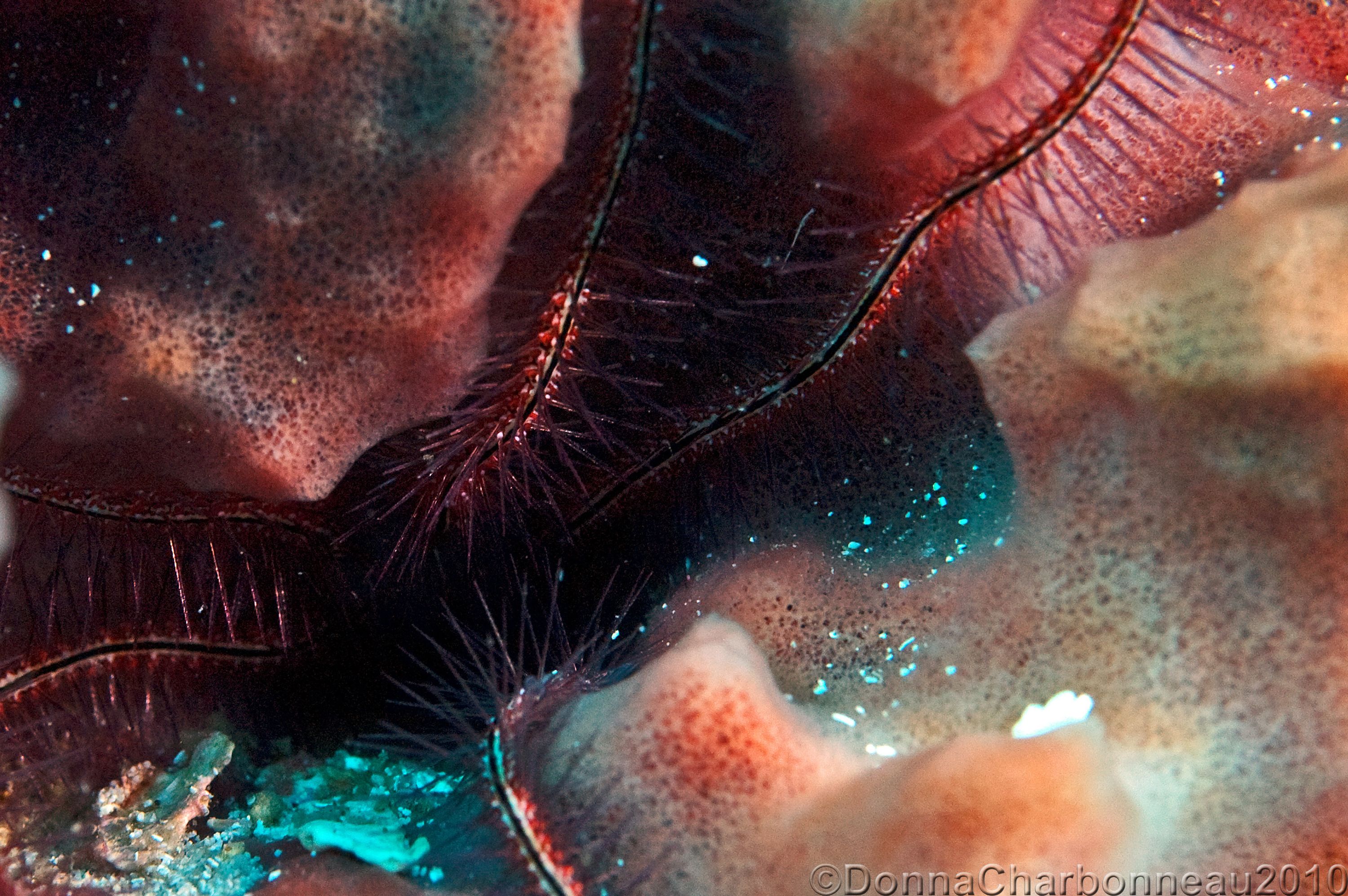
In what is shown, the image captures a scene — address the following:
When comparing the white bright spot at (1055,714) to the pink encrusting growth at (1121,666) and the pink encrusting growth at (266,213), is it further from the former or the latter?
the pink encrusting growth at (266,213)

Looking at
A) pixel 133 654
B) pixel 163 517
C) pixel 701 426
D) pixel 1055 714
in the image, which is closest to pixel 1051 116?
pixel 701 426

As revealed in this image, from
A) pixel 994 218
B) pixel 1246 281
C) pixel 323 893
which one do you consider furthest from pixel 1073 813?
pixel 323 893

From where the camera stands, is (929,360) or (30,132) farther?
(929,360)

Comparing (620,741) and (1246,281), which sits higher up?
(1246,281)

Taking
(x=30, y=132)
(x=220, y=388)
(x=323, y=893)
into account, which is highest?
(x=30, y=132)

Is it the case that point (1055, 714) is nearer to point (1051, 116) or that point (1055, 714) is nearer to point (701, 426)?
point (701, 426)

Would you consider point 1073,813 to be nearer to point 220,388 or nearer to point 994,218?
point 994,218

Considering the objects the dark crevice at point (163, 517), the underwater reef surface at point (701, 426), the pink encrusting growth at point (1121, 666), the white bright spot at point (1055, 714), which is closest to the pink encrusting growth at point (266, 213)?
the underwater reef surface at point (701, 426)
